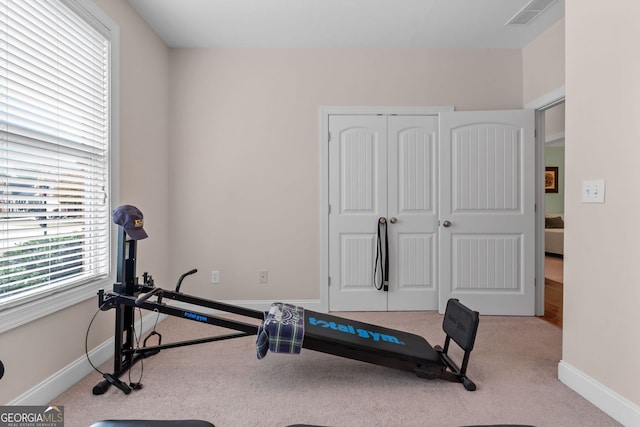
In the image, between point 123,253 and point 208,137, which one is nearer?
point 123,253

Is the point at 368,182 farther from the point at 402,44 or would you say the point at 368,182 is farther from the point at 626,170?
the point at 626,170

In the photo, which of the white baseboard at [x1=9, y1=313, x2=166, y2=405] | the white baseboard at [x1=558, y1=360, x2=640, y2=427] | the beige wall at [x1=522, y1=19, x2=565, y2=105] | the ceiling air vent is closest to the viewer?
the white baseboard at [x1=558, y1=360, x2=640, y2=427]

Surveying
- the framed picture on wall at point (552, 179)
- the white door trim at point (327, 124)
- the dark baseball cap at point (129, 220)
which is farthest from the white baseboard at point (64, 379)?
the framed picture on wall at point (552, 179)

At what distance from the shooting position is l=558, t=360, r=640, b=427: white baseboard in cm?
163

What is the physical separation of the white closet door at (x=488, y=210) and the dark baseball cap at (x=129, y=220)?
8.55 ft

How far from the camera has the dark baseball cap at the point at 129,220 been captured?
194 centimetres

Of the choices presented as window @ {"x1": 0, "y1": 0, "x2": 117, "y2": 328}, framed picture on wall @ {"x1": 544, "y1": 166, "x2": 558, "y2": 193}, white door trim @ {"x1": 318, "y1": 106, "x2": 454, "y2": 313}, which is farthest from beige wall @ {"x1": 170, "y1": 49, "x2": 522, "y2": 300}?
framed picture on wall @ {"x1": 544, "y1": 166, "x2": 558, "y2": 193}

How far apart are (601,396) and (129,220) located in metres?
2.76

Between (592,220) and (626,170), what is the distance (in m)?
0.32

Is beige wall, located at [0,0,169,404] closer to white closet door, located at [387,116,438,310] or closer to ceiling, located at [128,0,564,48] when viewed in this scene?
ceiling, located at [128,0,564,48]

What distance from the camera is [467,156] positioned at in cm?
326

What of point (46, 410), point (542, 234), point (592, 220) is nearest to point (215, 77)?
point (46, 410)

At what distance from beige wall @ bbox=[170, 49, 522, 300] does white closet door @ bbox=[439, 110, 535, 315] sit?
1.11 feet

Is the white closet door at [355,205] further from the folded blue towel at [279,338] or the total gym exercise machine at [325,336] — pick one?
the folded blue towel at [279,338]
